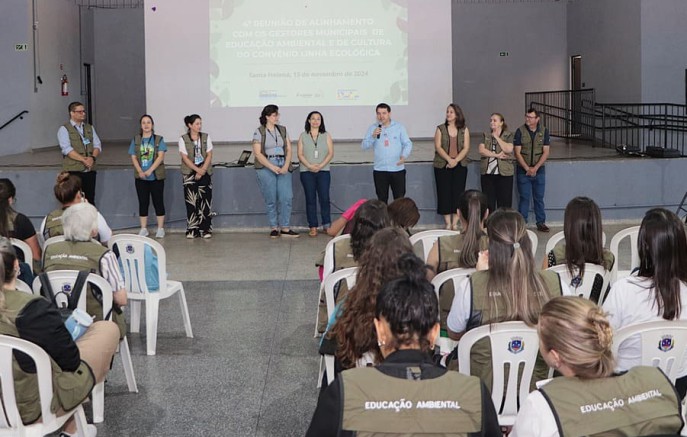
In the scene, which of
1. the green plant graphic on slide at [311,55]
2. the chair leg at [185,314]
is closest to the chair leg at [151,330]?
the chair leg at [185,314]

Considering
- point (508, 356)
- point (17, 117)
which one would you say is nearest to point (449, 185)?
point (508, 356)

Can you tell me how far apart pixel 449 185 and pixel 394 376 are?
25.4 ft

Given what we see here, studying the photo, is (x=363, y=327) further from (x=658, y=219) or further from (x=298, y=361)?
(x=298, y=361)

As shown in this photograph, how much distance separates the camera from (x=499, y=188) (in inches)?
375

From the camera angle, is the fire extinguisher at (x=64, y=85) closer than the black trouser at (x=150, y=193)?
No

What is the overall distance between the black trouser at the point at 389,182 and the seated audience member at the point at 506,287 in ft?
19.8

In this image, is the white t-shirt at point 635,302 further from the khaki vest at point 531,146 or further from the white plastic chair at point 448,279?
the khaki vest at point 531,146

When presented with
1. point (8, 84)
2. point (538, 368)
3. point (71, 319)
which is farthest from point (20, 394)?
point (8, 84)

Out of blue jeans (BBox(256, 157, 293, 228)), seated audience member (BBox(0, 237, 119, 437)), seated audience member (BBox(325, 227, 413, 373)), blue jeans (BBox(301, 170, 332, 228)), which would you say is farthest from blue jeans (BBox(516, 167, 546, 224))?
seated audience member (BBox(0, 237, 119, 437))

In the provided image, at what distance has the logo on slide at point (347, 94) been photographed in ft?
40.9

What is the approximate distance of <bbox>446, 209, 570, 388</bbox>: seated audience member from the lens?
307 cm

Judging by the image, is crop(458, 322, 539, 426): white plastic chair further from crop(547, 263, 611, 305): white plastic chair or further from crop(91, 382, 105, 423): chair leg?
crop(91, 382, 105, 423): chair leg

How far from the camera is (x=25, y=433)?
2910 millimetres

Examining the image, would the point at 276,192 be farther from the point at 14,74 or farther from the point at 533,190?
the point at 14,74
